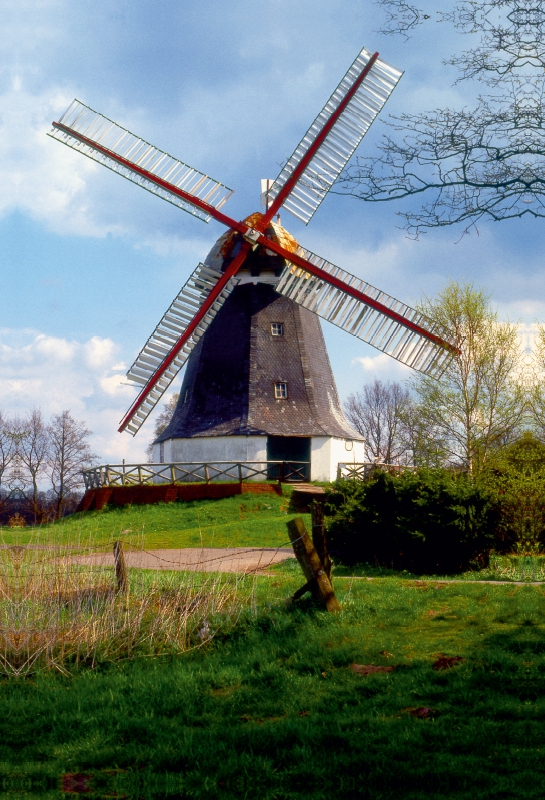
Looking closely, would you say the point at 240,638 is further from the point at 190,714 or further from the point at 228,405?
the point at 228,405

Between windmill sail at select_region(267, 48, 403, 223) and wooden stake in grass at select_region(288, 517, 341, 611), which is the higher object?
windmill sail at select_region(267, 48, 403, 223)

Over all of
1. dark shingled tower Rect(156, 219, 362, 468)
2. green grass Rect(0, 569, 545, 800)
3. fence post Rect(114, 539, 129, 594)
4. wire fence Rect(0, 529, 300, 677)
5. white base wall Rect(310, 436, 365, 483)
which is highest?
dark shingled tower Rect(156, 219, 362, 468)

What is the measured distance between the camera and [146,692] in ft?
26.7

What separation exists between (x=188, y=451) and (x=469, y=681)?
2447 centimetres

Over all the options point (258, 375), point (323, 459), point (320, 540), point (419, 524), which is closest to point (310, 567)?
point (320, 540)

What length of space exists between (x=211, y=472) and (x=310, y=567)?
21014 mm

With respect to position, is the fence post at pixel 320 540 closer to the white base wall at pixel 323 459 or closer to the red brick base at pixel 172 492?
the red brick base at pixel 172 492

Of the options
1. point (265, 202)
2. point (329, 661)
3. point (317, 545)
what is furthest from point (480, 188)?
point (265, 202)

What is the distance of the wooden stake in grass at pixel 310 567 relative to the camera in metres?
10.3

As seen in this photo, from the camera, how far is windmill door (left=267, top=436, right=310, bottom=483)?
31178 mm

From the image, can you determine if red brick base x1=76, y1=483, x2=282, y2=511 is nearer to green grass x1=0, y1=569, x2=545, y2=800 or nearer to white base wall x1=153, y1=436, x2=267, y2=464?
white base wall x1=153, y1=436, x2=267, y2=464

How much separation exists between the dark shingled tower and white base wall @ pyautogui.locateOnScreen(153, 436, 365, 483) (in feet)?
0.97

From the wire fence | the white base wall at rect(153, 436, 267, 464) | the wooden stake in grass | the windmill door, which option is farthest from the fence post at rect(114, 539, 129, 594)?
the windmill door

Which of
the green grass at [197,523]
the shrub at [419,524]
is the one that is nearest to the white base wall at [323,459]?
the green grass at [197,523]
